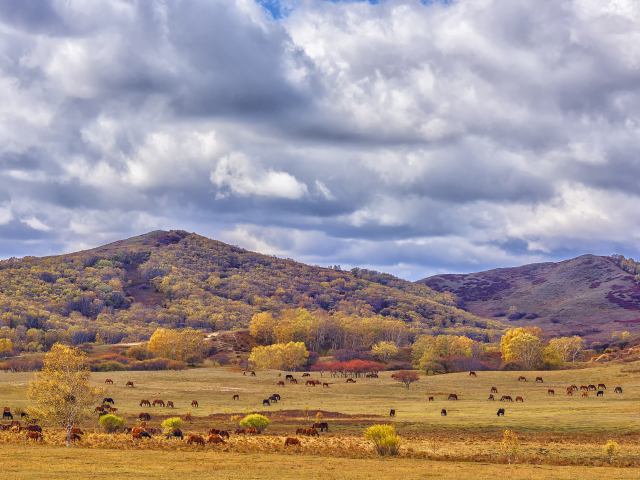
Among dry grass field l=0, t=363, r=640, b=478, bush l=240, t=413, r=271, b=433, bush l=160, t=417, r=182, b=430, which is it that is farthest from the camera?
bush l=240, t=413, r=271, b=433

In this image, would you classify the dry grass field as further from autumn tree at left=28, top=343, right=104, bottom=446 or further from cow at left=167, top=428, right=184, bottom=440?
autumn tree at left=28, top=343, right=104, bottom=446

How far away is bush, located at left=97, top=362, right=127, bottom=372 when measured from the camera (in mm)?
133250

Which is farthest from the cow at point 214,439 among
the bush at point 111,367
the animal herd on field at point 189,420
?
the bush at point 111,367

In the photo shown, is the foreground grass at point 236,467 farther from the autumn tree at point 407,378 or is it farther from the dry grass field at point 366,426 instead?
the autumn tree at point 407,378

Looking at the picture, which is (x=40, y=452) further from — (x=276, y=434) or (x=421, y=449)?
(x=421, y=449)

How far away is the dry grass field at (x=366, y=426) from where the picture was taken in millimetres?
33250

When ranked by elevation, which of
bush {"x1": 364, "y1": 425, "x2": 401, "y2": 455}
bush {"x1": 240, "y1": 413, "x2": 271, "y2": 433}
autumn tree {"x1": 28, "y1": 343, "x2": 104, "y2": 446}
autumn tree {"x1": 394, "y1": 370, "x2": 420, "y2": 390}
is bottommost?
autumn tree {"x1": 394, "y1": 370, "x2": 420, "y2": 390}

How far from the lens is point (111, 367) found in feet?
441

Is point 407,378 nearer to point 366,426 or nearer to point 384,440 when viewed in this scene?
point 366,426

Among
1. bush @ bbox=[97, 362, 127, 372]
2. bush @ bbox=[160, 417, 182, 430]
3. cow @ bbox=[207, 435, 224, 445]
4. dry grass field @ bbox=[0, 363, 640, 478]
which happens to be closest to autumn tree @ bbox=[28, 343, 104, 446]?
dry grass field @ bbox=[0, 363, 640, 478]

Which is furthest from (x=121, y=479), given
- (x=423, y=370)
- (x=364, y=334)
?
(x=364, y=334)

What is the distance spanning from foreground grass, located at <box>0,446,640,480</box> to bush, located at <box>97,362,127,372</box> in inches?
3964

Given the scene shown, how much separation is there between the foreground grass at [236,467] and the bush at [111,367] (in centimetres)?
10068

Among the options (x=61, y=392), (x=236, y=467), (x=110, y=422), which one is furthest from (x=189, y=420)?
(x=236, y=467)
